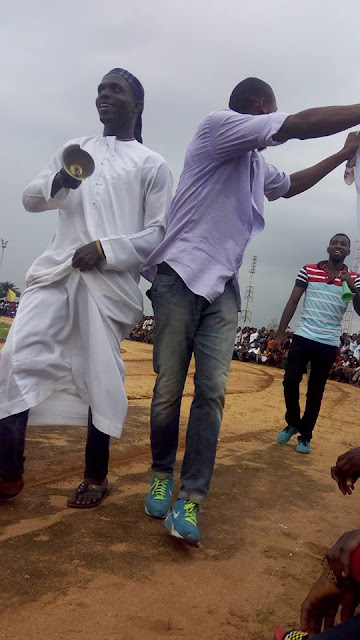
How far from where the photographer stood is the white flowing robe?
108 inches

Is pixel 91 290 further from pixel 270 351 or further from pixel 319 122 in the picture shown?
pixel 270 351

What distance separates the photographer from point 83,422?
9.70ft

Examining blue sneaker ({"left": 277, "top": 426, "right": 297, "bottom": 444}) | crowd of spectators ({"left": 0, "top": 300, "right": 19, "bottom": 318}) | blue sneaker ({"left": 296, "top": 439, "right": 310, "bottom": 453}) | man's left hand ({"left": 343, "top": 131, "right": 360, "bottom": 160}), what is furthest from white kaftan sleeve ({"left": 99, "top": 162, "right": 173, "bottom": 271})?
crowd of spectators ({"left": 0, "top": 300, "right": 19, "bottom": 318})

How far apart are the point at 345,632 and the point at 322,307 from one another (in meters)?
4.06

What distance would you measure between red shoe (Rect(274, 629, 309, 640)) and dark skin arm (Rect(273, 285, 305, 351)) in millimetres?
3596

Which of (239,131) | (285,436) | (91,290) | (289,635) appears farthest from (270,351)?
(289,635)

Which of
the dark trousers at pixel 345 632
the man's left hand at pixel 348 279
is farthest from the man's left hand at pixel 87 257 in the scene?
the man's left hand at pixel 348 279

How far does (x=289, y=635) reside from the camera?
1678 millimetres

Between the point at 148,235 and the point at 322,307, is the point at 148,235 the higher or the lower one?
the higher one

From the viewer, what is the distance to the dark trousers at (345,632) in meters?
1.31

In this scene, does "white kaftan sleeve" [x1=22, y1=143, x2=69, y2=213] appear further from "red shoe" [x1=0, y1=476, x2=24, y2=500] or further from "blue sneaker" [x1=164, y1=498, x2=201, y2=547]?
"blue sneaker" [x1=164, y1=498, x2=201, y2=547]

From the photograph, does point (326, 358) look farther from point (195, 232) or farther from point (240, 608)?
point (240, 608)

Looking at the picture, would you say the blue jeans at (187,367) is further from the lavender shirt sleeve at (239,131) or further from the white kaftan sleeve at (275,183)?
the white kaftan sleeve at (275,183)

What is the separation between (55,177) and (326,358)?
125 inches
